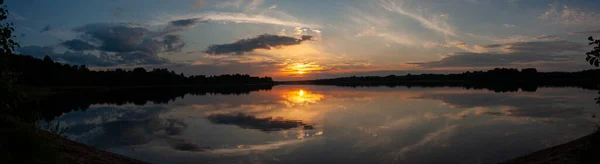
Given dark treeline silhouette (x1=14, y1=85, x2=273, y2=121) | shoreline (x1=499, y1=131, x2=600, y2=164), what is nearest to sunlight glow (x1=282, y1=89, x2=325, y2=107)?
dark treeline silhouette (x1=14, y1=85, x2=273, y2=121)

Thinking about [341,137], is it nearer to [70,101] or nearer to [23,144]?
[23,144]

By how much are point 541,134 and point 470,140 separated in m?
4.31

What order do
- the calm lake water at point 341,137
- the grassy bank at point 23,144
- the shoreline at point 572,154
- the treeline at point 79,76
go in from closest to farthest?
the grassy bank at point 23,144 < the shoreline at point 572,154 < the calm lake water at point 341,137 < the treeline at point 79,76

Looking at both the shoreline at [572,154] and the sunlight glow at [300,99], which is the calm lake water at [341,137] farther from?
the sunlight glow at [300,99]

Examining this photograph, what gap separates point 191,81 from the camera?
647 feet

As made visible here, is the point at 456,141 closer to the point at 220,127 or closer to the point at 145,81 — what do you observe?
the point at 220,127

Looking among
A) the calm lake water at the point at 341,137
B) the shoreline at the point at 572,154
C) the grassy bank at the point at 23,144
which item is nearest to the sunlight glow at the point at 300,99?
the calm lake water at the point at 341,137

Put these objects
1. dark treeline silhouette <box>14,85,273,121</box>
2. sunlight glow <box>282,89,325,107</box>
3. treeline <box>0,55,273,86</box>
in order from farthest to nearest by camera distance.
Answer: treeline <box>0,55,273,86</box> → sunlight glow <box>282,89,325,107</box> → dark treeline silhouette <box>14,85,273,121</box>

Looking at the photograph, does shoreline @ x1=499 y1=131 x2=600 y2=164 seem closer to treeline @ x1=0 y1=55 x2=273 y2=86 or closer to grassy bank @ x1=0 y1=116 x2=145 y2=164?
grassy bank @ x1=0 y1=116 x2=145 y2=164

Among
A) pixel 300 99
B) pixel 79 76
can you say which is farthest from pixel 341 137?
pixel 79 76

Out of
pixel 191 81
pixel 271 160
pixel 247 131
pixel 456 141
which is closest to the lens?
pixel 271 160

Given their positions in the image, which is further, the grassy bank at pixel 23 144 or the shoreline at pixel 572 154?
the shoreline at pixel 572 154

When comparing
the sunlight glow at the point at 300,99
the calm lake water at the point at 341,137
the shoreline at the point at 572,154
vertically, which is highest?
the shoreline at the point at 572,154

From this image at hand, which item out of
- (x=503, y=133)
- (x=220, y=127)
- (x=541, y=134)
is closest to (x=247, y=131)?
(x=220, y=127)
